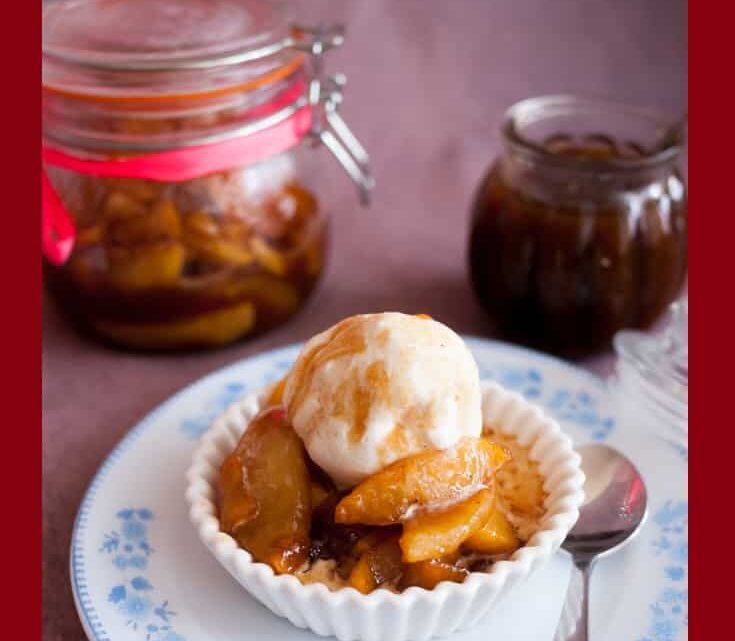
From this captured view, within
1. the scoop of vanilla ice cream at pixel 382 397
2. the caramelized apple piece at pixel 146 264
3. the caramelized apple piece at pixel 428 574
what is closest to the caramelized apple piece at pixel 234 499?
the scoop of vanilla ice cream at pixel 382 397

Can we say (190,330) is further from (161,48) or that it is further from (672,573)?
(672,573)

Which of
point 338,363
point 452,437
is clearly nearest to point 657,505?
point 452,437

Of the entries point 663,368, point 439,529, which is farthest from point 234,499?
point 663,368

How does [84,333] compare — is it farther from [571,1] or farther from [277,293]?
[571,1]

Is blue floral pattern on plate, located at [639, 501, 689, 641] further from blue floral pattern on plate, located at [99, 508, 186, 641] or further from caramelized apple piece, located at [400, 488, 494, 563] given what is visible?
blue floral pattern on plate, located at [99, 508, 186, 641]

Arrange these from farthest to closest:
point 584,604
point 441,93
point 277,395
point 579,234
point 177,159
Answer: point 441,93 < point 579,234 < point 177,159 < point 277,395 < point 584,604

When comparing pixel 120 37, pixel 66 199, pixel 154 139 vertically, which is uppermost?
pixel 120 37

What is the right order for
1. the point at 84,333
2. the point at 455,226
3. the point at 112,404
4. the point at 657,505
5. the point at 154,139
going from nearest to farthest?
the point at 657,505 < the point at 154,139 < the point at 112,404 < the point at 84,333 < the point at 455,226

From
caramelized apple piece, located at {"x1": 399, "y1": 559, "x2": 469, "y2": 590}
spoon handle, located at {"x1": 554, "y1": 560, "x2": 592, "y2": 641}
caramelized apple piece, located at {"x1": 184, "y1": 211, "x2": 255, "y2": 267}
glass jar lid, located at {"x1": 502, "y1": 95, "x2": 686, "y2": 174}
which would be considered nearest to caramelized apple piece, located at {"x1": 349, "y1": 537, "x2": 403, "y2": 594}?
caramelized apple piece, located at {"x1": 399, "y1": 559, "x2": 469, "y2": 590}
